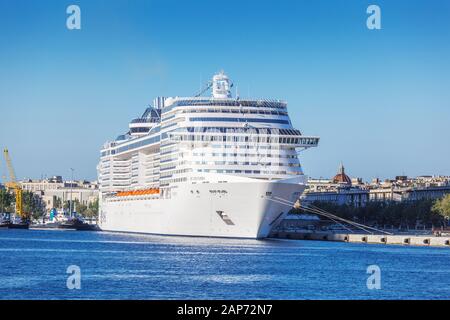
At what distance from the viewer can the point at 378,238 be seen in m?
102

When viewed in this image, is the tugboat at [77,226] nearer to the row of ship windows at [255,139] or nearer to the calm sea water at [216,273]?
the row of ship windows at [255,139]

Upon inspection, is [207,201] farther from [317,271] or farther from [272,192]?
[317,271]

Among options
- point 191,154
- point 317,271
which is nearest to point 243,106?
point 191,154

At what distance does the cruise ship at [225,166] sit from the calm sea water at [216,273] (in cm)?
498

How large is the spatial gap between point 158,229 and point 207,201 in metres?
13.4

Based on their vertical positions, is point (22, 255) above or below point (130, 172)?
below

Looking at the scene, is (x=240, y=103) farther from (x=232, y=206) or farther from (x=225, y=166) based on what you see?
(x=232, y=206)

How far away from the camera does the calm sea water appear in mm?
40406

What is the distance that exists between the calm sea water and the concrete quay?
73.6 feet

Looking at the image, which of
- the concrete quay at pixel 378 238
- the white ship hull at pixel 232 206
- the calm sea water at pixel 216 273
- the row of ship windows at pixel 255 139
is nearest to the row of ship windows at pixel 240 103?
the row of ship windows at pixel 255 139

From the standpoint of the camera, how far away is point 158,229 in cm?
9094

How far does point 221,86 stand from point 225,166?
38.4 ft

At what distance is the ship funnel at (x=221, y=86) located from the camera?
88.0m
